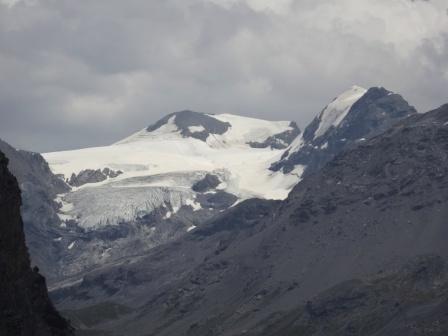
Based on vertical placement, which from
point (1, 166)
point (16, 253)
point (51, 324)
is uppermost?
point (1, 166)

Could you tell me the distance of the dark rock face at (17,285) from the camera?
14100cm

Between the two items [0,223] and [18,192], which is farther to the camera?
[18,192]

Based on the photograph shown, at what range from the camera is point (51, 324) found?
510ft

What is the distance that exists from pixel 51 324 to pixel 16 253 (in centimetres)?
1359

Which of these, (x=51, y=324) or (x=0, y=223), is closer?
(x=0, y=223)

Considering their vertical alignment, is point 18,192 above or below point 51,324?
above

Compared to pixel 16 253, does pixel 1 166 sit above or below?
above

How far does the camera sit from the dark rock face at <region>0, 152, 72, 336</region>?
141 meters

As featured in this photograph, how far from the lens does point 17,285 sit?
477ft

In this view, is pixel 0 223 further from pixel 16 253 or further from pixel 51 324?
pixel 51 324

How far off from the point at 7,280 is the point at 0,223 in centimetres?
739

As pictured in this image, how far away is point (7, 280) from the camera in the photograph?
468ft

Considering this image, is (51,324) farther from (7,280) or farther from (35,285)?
(7,280)

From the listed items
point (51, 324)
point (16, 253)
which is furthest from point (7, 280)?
point (51, 324)
